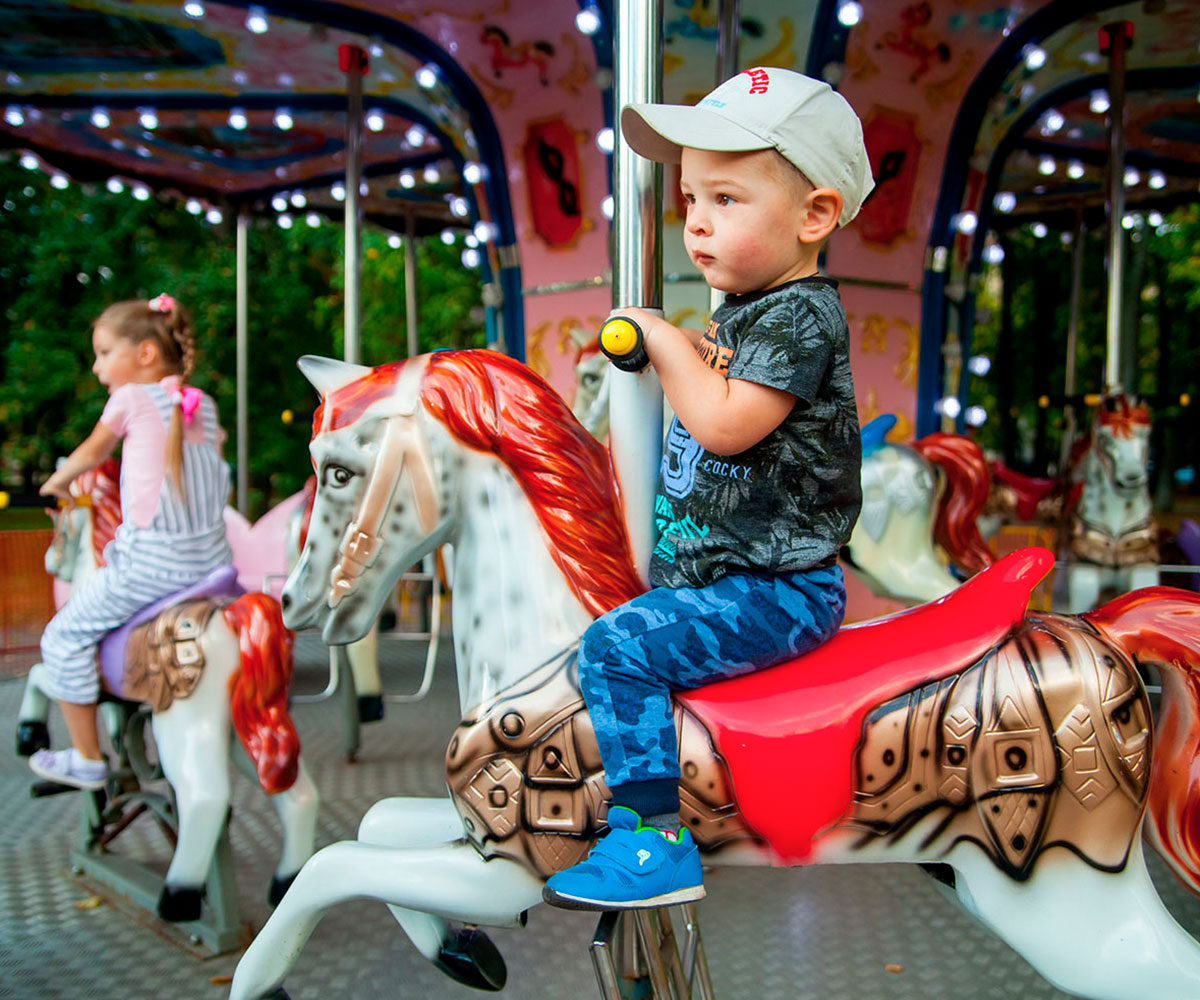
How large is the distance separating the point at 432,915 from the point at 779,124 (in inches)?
47.1

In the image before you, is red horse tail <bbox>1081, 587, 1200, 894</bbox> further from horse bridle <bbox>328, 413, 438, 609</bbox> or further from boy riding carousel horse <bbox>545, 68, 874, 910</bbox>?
horse bridle <bbox>328, 413, 438, 609</bbox>

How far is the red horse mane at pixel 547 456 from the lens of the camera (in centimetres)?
134

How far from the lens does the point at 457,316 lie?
14.1m

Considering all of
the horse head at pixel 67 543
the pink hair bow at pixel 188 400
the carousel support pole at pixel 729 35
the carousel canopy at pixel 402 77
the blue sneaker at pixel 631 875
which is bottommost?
the blue sneaker at pixel 631 875

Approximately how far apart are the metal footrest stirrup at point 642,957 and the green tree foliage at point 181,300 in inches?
456

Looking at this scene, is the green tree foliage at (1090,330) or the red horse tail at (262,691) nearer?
the red horse tail at (262,691)

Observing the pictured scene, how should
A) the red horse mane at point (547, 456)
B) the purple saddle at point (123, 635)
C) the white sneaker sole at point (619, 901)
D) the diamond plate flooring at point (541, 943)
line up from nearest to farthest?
the white sneaker sole at point (619, 901)
the red horse mane at point (547, 456)
the diamond plate flooring at point (541, 943)
the purple saddle at point (123, 635)

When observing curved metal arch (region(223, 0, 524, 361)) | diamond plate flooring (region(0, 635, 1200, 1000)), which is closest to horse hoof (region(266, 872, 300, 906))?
diamond plate flooring (region(0, 635, 1200, 1000))

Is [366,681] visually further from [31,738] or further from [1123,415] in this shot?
[1123,415]

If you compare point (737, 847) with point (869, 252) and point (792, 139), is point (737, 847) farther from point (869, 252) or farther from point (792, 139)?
point (869, 252)

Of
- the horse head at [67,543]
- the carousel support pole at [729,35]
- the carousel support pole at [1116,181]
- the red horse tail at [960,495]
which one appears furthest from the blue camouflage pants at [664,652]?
the carousel support pole at [1116,181]

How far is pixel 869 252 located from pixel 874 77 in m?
0.70

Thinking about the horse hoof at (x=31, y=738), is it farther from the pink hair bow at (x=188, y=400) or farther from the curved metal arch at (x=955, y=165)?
the curved metal arch at (x=955, y=165)

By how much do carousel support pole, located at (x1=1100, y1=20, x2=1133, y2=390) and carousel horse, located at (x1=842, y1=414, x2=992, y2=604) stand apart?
896 mm
